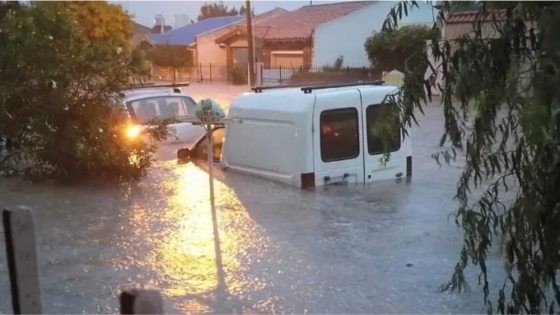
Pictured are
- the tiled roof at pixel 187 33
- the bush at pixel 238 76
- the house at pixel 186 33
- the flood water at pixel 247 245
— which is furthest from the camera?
the tiled roof at pixel 187 33

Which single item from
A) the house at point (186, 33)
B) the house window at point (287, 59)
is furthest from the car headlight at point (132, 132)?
the house at point (186, 33)

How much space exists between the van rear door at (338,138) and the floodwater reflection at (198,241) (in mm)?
1350

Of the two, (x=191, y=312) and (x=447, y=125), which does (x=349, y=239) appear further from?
(x=447, y=125)

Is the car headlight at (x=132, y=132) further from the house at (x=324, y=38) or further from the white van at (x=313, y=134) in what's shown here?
the house at (x=324, y=38)

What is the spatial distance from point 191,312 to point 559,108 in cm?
400

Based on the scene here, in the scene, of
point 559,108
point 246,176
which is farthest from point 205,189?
point 559,108

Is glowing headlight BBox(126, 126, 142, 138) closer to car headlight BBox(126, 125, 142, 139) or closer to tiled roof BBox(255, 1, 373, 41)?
car headlight BBox(126, 125, 142, 139)

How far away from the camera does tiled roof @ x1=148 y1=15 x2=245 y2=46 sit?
166 feet

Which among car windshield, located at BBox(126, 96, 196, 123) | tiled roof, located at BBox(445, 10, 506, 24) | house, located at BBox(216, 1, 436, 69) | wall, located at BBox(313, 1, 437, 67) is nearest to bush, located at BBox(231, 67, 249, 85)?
house, located at BBox(216, 1, 436, 69)

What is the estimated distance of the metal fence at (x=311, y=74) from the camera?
103 ft

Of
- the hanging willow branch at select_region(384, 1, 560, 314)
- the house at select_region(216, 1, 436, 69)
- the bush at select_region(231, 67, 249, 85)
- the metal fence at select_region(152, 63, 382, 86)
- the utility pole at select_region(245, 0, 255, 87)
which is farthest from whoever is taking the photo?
the bush at select_region(231, 67, 249, 85)

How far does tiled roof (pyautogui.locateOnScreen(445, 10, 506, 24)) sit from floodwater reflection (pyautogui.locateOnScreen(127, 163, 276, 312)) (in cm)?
327

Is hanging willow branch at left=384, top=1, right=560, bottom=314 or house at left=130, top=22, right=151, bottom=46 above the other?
house at left=130, top=22, right=151, bottom=46

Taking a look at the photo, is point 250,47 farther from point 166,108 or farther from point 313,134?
point 313,134
